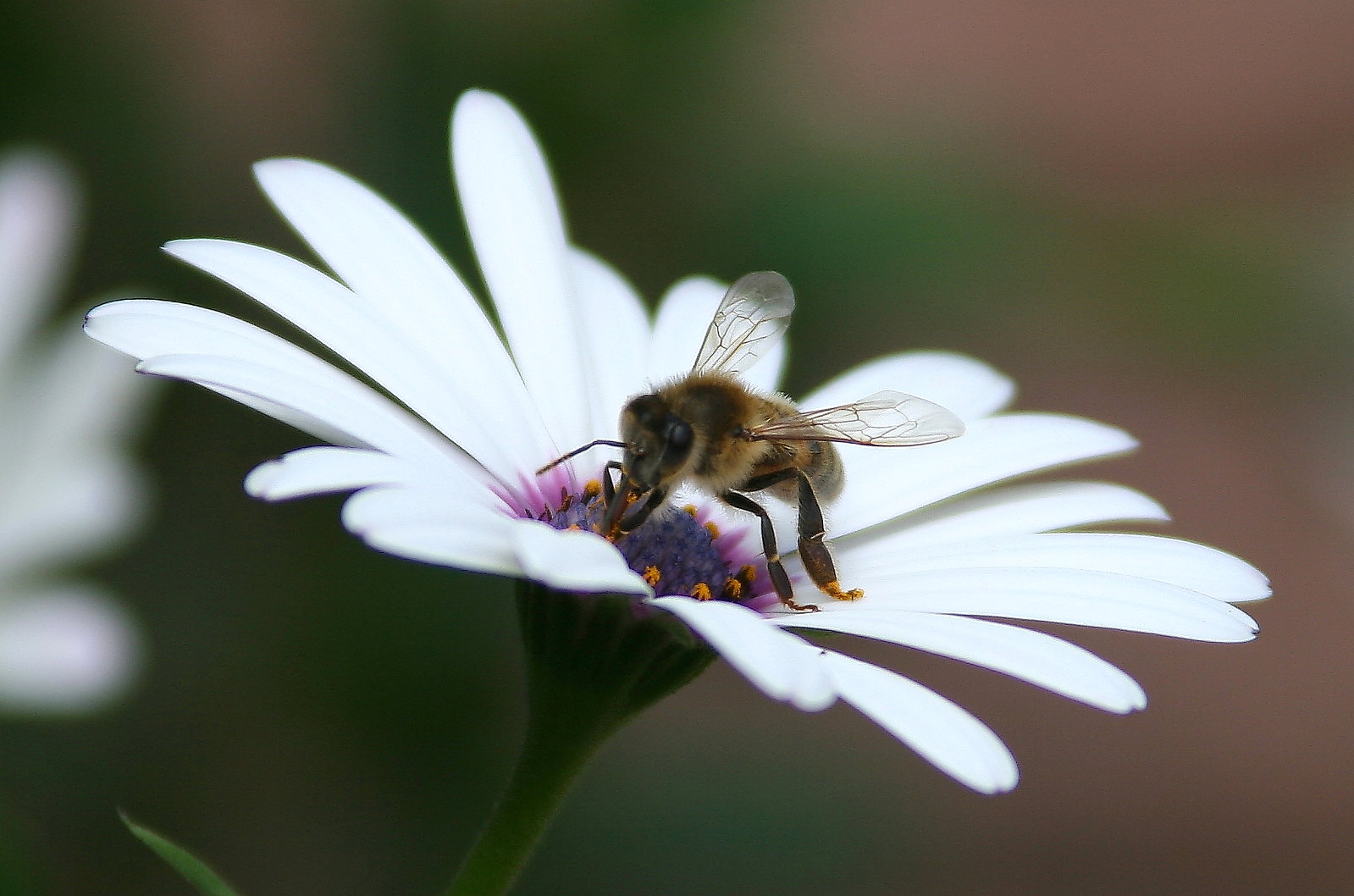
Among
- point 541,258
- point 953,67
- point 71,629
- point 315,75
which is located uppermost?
point 953,67

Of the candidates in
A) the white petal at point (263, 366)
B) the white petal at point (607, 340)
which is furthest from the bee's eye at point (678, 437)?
the white petal at point (607, 340)

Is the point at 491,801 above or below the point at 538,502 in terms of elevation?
below

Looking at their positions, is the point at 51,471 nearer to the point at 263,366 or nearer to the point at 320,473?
the point at 263,366

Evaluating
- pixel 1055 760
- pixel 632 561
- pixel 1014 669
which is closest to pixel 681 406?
pixel 632 561

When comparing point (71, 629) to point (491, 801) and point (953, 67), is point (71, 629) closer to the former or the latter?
point (491, 801)

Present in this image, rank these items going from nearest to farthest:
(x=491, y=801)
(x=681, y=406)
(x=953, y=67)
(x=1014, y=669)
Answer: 1. (x=1014, y=669)
2. (x=681, y=406)
3. (x=491, y=801)
4. (x=953, y=67)

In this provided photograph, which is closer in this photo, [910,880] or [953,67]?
[910,880]

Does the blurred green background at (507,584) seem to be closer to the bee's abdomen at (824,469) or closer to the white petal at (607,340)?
the white petal at (607,340)
